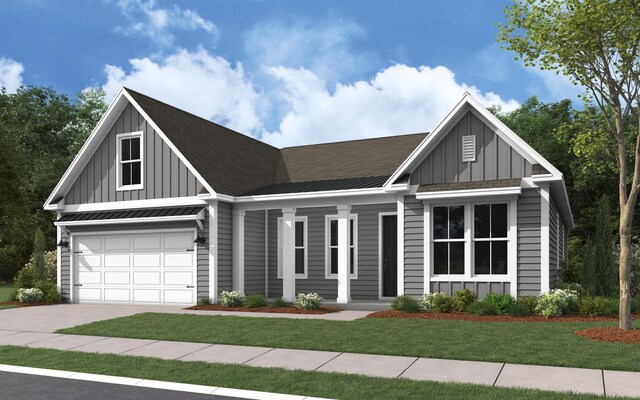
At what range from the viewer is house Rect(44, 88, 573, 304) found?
15.1m

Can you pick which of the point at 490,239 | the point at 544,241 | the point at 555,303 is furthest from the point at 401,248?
the point at 555,303

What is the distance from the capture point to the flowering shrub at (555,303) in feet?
45.0

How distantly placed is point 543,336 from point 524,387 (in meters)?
3.92

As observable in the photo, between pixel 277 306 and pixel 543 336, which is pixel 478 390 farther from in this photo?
pixel 277 306

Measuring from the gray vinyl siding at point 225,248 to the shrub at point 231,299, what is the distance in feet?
2.55

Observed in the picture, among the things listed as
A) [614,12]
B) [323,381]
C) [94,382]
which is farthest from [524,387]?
[614,12]

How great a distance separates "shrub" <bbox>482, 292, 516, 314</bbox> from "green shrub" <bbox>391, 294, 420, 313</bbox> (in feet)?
5.62

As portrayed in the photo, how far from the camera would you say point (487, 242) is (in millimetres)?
15250

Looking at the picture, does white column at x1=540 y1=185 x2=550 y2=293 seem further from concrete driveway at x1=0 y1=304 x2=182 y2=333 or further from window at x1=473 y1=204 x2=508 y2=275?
concrete driveway at x1=0 y1=304 x2=182 y2=333

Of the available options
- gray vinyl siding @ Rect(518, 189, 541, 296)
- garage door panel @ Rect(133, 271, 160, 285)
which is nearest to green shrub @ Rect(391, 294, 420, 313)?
gray vinyl siding @ Rect(518, 189, 541, 296)

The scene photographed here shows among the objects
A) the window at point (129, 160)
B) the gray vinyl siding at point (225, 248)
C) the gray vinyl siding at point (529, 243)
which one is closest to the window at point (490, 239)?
the gray vinyl siding at point (529, 243)

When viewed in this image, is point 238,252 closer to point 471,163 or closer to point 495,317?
point 471,163

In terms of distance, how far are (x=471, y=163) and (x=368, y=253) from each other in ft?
17.4

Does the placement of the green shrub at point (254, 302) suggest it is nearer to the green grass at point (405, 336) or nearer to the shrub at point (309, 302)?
the shrub at point (309, 302)
